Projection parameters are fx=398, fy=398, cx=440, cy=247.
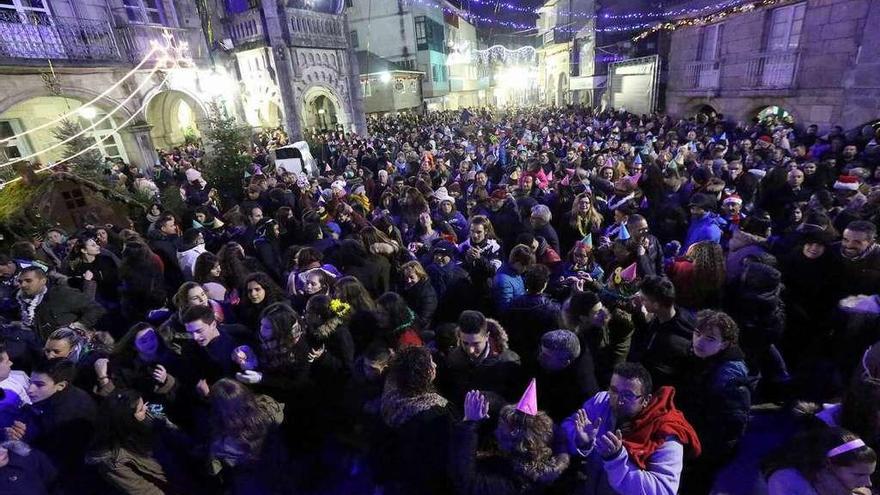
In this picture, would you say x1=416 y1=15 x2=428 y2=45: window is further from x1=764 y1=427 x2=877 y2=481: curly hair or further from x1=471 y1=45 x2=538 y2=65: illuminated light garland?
x1=764 y1=427 x2=877 y2=481: curly hair

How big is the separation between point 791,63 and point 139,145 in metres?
22.2

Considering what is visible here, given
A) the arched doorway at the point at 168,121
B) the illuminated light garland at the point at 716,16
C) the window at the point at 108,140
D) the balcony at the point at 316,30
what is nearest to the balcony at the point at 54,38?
the window at the point at 108,140

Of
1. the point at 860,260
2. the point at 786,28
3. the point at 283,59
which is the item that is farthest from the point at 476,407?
the point at 283,59

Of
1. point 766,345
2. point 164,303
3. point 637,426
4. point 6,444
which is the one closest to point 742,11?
point 766,345

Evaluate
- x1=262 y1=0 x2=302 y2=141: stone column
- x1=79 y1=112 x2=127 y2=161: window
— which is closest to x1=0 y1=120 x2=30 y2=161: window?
x1=79 y1=112 x2=127 y2=161: window

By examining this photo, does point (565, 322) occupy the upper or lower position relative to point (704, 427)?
upper

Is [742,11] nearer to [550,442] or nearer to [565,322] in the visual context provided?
[565,322]

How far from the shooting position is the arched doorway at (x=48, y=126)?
12.4m

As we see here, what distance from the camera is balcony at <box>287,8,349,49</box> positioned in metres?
17.9

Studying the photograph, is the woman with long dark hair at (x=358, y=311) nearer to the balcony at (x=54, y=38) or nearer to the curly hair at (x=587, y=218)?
the curly hair at (x=587, y=218)

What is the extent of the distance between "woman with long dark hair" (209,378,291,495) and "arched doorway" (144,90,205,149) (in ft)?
59.7

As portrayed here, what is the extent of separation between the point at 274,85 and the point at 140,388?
59.4ft

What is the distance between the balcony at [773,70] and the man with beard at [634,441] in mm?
16491

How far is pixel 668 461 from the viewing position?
2.03 meters
